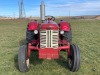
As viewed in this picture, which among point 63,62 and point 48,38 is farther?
point 63,62

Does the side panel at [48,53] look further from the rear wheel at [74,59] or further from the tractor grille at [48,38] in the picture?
the rear wheel at [74,59]

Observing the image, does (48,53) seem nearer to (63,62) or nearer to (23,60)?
(23,60)

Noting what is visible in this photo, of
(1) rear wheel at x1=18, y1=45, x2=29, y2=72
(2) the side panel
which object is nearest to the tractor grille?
(2) the side panel

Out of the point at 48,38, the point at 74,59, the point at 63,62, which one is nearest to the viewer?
the point at 48,38

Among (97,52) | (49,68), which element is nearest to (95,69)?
(49,68)

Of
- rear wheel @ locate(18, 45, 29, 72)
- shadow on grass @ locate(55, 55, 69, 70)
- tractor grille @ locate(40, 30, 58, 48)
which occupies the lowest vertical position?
shadow on grass @ locate(55, 55, 69, 70)

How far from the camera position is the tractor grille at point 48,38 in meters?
5.96

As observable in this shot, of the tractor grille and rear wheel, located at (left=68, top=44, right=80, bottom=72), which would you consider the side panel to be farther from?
rear wheel, located at (left=68, top=44, right=80, bottom=72)

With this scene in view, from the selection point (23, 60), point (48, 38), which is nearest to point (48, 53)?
point (48, 38)

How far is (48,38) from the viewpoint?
5973 millimetres

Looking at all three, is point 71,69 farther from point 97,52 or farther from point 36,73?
point 97,52

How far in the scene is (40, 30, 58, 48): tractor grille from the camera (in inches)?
235

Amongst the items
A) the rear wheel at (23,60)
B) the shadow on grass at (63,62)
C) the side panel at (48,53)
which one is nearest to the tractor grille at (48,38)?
the side panel at (48,53)

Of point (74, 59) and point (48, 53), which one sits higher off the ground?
point (48, 53)
